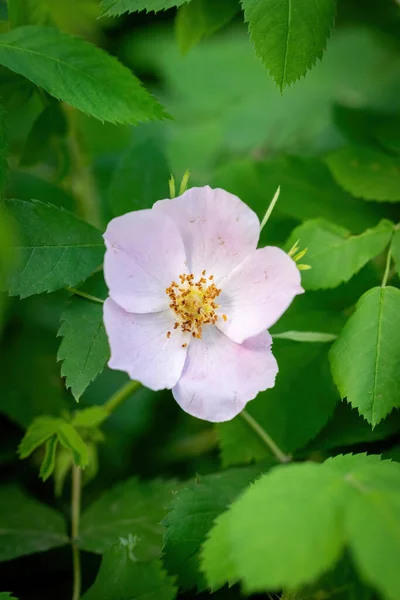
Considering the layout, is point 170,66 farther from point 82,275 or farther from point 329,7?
point 82,275

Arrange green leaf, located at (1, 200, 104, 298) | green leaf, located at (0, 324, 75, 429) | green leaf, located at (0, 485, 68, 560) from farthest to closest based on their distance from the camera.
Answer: green leaf, located at (0, 324, 75, 429) → green leaf, located at (0, 485, 68, 560) → green leaf, located at (1, 200, 104, 298)

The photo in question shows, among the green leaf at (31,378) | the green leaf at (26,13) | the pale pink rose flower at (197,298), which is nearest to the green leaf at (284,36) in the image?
the pale pink rose flower at (197,298)

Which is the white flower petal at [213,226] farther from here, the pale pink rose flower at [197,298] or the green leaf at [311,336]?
the green leaf at [311,336]

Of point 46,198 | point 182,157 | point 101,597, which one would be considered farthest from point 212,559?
point 182,157

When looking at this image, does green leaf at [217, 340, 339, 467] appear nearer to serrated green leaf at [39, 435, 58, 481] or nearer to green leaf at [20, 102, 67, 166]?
serrated green leaf at [39, 435, 58, 481]

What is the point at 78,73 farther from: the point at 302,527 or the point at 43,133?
the point at 302,527

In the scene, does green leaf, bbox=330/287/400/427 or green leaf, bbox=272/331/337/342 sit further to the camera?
green leaf, bbox=272/331/337/342

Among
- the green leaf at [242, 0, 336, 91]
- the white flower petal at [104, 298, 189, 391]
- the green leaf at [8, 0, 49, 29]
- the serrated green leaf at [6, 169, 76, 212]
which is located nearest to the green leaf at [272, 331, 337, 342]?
the white flower petal at [104, 298, 189, 391]
